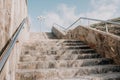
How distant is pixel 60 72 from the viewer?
4.18 m

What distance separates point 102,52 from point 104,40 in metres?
0.38

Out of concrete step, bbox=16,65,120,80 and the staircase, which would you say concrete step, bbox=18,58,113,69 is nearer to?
the staircase

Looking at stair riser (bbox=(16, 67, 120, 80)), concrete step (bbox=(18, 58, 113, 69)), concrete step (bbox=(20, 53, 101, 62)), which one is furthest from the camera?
concrete step (bbox=(20, 53, 101, 62))

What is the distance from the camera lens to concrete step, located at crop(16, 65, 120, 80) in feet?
13.0

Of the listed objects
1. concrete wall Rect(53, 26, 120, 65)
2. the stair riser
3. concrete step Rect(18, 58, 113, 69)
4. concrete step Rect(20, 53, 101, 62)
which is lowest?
the stair riser

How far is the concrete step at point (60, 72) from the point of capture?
3.95 metres

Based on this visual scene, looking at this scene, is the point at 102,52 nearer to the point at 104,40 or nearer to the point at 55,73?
the point at 104,40

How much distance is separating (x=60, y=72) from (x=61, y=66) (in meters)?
0.55

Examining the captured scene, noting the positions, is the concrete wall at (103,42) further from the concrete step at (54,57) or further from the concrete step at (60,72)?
the concrete step at (60,72)

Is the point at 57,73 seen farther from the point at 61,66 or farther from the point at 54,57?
the point at 54,57

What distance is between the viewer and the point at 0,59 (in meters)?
2.28

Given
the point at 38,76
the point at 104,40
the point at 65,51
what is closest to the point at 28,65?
the point at 38,76

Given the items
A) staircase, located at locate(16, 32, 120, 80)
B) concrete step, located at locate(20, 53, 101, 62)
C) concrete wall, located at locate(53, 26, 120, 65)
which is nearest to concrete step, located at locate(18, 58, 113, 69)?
staircase, located at locate(16, 32, 120, 80)

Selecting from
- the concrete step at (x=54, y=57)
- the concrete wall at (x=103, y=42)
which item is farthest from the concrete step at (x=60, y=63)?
the concrete step at (x=54, y=57)
